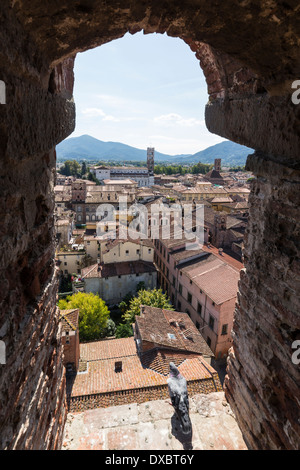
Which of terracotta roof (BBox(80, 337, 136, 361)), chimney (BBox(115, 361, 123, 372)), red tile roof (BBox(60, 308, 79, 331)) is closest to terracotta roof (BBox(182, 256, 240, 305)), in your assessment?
terracotta roof (BBox(80, 337, 136, 361))

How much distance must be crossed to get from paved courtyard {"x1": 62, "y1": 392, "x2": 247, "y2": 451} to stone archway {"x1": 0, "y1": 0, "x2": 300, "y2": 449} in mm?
440

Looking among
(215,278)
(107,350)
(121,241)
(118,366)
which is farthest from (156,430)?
(121,241)

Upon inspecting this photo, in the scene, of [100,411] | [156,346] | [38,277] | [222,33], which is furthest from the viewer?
[156,346]

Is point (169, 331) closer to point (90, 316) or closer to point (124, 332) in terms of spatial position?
point (124, 332)

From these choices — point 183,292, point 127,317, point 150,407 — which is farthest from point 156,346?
point 183,292

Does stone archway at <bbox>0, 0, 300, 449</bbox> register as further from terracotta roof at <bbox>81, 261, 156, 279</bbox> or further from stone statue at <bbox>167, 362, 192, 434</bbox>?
terracotta roof at <bbox>81, 261, 156, 279</bbox>

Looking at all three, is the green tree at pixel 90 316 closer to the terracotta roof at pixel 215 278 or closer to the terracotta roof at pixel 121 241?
the terracotta roof at pixel 121 241

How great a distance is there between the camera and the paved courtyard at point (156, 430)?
3.86 meters

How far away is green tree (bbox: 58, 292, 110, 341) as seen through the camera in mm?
15016

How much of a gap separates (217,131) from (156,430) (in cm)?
461

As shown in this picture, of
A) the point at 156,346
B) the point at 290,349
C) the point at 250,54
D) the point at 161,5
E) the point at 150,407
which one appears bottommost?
the point at 156,346
